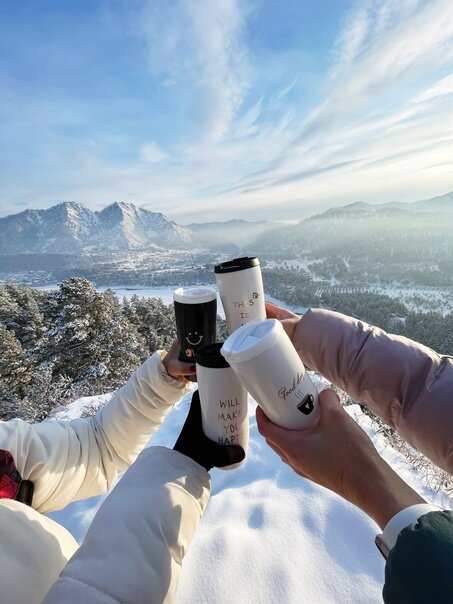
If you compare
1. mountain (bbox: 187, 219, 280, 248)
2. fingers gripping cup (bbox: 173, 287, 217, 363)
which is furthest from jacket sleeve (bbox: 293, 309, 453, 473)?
mountain (bbox: 187, 219, 280, 248)

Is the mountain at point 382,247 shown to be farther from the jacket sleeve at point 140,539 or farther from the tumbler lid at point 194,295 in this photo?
the jacket sleeve at point 140,539

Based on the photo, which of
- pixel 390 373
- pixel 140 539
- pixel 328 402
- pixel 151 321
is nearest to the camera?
pixel 140 539

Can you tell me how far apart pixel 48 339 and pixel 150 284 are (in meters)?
62.4

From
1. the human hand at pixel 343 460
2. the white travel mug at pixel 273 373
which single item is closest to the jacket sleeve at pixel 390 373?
the human hand at pixel 343 460

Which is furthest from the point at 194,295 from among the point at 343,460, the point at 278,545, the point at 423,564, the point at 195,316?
the point at 278,545

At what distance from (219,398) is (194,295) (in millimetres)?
510

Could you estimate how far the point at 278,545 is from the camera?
6.79 feet

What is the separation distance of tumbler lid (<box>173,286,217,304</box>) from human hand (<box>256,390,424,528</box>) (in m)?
0.60

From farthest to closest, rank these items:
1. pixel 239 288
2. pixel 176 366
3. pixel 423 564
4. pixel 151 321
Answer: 1. pixel 151 321
2. pixel 176 366
3. pixel 239 288
4. pixel 423 564

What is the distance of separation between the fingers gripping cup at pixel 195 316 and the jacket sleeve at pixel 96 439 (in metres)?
0.37

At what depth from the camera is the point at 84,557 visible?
2.88ft

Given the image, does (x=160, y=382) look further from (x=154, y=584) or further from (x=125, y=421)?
(x=154, y=584)

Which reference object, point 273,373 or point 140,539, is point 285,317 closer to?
point 273,373

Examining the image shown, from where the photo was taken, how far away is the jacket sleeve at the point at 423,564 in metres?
0.64
